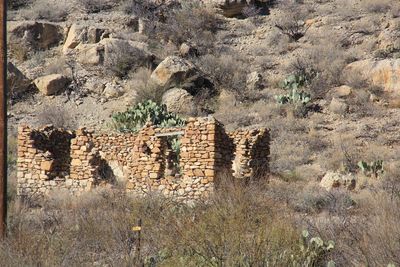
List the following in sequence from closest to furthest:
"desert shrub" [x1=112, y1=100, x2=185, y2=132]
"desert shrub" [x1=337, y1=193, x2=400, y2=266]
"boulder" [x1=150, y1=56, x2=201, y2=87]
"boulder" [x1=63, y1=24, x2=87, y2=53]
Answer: "desert shrub" [x1=337, y1=193, x2=400, y2=266] → "desert shrub" [x1=112, y1=100, x2=185, y2=132] → "boulder" [x1=150, y1=56, x2=201, y2=87] → "boulder" [x1=63, y1=24, x2=87, y2=53]

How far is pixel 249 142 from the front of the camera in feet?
51.8

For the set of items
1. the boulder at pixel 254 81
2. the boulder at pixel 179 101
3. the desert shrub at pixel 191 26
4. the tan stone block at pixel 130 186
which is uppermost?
the desert shrub at pixel 191 26

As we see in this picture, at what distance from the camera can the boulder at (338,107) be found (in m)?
26.9

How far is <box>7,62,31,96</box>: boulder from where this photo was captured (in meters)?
28.8

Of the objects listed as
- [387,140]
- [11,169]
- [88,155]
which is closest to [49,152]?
[88,155]

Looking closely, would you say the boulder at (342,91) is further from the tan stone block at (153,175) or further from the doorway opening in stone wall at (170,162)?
the tan stone block at (153,175)

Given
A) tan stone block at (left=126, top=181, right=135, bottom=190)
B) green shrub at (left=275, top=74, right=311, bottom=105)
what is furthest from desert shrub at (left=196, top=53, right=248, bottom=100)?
tan stone block at (left=126, top=181, right=135, bottom=190)

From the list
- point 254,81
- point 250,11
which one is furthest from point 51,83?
point 250,11

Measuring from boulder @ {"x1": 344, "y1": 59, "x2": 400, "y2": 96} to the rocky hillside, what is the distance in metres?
0.06

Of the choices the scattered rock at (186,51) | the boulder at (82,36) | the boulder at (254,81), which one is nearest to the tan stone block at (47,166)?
the boulder at (254,81)

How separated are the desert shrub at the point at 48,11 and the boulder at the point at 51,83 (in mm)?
7489

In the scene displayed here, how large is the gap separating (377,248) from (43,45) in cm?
2829

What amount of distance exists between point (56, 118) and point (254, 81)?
10.1m

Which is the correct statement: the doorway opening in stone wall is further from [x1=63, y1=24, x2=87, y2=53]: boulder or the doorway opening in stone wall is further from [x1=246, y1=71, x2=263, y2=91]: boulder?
[x1=63, y1=24, x2=87, y2=53]: boulder
